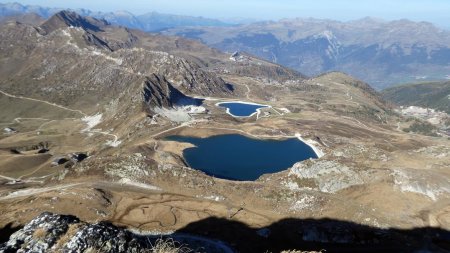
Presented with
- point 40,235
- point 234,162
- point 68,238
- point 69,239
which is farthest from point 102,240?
point 234,162

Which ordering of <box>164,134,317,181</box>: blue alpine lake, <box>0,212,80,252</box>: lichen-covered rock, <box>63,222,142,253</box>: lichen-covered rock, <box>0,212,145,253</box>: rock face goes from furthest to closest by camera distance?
<box>164,134,317,181</box>: blue alpine lake → <box>0,212,80,252</box>: lichen-covered rock → <box>0,212,145,253</box>: rock face → <box>63,222,142,253</box>: lichen-covered rock

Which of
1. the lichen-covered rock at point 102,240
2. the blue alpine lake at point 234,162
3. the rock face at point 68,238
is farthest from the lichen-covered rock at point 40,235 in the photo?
the blue alpine lake at point 234,162

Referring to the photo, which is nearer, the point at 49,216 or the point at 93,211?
the point at 49,216

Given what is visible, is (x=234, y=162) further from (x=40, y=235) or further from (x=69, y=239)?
(x=69, y=239)

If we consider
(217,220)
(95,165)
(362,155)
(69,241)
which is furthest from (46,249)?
(362,155)

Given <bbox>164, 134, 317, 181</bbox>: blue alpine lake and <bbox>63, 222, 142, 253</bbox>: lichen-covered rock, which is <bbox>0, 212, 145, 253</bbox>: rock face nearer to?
<bbox>63, 222, 142, 253</bbox>: lichen-covered rock

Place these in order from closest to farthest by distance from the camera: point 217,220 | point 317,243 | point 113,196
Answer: point 317,243 < point 217,220 < point 113,196

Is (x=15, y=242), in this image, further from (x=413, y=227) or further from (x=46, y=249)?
(x=413, y=227)

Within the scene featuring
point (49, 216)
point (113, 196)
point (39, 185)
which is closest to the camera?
point (49, 216)

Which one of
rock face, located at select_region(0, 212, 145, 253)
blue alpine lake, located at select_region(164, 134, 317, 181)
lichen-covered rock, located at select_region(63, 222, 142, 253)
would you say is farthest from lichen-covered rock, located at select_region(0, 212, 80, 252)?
blue alpine lake, located at select_region(164, 134, 317, 181)
